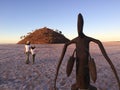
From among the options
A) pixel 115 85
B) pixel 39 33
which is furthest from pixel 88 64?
pixel 39 33

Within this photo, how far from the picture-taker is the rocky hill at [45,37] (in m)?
77.6

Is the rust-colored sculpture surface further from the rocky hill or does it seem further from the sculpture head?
the rocky hill

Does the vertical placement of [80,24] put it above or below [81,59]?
above

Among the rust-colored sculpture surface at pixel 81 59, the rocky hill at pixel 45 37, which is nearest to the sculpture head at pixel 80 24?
the rust-colored sculpture surface at pixel 81 59

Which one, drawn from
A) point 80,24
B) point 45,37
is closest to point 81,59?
point 80,24

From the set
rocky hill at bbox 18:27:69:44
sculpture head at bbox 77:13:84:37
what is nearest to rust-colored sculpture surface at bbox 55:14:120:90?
sculpture head at bbox 77:13:84:37

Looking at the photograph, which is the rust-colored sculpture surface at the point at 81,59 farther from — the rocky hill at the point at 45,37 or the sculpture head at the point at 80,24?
the rocky hill at the point at 45,37

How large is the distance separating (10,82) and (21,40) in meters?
76.4

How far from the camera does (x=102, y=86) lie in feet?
40.0

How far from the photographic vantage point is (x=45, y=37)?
80000 mm

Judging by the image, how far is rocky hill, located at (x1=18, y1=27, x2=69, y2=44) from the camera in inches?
3056

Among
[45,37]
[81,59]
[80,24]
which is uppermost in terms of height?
[45,37]

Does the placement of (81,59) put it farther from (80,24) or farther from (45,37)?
(45,37)

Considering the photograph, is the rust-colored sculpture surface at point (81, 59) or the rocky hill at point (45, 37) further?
the rocky hill at point (45, 37)
